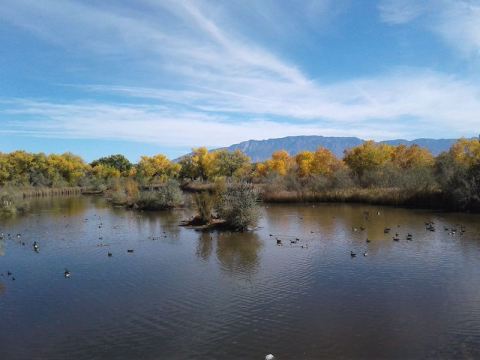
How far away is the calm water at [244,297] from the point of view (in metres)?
9.66

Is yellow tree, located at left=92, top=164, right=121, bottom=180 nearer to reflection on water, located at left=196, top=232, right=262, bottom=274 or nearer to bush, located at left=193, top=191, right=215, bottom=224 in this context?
bush, located at left=193, top=191, right=215, bottom=224

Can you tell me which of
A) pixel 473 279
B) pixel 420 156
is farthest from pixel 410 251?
pixel 420 156

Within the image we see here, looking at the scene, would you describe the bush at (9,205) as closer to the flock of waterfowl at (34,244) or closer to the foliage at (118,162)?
the flock of waterfowl at (34,244)

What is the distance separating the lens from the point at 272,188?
4953cm

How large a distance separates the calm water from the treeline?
14882mm

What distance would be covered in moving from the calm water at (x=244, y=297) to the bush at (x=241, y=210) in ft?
7.67

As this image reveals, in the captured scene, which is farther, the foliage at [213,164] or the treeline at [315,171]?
the foliage at [213,164]

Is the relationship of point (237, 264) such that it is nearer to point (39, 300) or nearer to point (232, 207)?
point (39, 300)

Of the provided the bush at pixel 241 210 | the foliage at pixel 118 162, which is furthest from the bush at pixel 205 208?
the foliage at pixel 118 162

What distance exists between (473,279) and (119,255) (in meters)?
14.9

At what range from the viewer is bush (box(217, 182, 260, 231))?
26.2m

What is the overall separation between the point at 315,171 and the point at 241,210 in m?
41.7

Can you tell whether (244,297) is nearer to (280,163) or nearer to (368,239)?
(368,239)

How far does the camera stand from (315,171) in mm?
66062
